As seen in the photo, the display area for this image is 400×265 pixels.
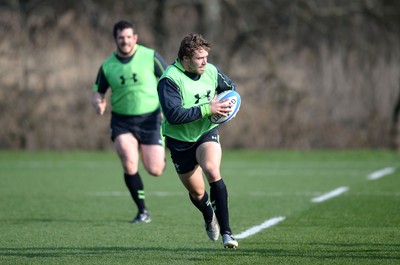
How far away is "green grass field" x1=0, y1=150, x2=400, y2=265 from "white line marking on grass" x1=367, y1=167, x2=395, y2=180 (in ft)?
0.37

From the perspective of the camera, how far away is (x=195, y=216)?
33.9 ft

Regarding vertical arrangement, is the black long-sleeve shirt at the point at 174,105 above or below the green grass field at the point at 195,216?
above

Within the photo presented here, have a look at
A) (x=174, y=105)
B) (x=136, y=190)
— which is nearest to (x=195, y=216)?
(x=136, y=190)

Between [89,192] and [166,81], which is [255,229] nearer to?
[166,81]

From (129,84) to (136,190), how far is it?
46.7 inches

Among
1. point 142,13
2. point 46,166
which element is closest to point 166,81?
point 46,166

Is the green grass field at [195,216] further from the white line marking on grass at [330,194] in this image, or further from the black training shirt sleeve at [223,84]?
the black training shirt sleeve at [223,84]

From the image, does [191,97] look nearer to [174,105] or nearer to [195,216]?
[174,105]

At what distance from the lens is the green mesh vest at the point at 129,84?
10.3 m

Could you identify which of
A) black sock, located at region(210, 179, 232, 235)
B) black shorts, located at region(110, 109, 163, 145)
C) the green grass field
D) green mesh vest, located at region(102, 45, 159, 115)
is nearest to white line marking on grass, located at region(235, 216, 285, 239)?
the green grass field

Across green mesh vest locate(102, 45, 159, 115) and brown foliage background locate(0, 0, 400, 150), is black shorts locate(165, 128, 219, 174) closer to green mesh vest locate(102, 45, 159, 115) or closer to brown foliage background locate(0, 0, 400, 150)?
green mesh vest locate(102, 45, 159, 115)

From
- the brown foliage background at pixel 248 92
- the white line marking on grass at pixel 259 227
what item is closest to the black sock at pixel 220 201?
the white line marking on grass at pixel 259 227

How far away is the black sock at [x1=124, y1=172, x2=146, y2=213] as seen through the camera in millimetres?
9977

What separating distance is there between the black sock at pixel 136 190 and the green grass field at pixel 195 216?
0.77ft
